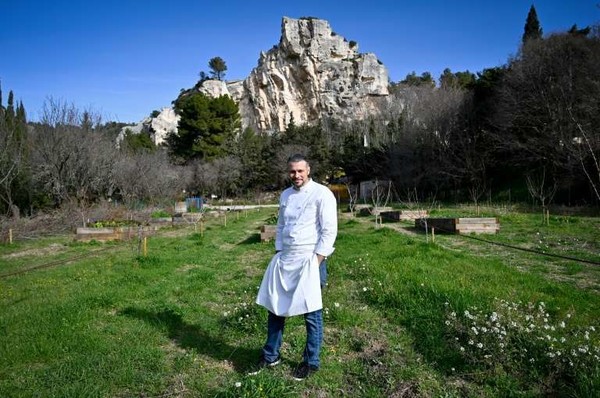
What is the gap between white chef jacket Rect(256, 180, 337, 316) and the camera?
3166 millimetres

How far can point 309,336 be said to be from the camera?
3.26 meters

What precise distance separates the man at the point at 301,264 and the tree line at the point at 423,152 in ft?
31.7

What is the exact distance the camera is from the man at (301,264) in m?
3.18

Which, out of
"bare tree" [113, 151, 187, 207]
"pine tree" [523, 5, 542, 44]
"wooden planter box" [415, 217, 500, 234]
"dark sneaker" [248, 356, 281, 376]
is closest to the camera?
"dark sneaker" [248, 356, 281, 376]

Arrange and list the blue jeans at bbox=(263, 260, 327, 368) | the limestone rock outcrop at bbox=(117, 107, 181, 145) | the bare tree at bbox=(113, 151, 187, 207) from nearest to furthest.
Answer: the blue jeans at bbox=(263, 260, 327, 368), the bare tree at bbox=(113, 151, 187, 207), the limestone rock outcrop at bbox=(117, 107, 181, 145)

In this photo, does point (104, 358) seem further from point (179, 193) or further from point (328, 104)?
point (328, 104)

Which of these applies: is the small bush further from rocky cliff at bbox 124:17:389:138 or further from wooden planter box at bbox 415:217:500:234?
rocky cliff at bbox 124:17:389:138

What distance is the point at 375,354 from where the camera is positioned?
369 cm

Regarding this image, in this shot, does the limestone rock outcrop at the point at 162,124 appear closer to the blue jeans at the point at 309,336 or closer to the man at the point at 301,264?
the man at the point at 301,264

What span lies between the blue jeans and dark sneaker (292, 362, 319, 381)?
0.11ft

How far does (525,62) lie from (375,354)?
94.1 feet

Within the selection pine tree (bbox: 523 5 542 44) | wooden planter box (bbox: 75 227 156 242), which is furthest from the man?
pine tree (bbox: 523 5 542 44)

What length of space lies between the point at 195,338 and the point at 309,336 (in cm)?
163

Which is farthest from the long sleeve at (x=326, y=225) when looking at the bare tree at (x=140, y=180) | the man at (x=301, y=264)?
the bare tree at (x=140, y=180)
